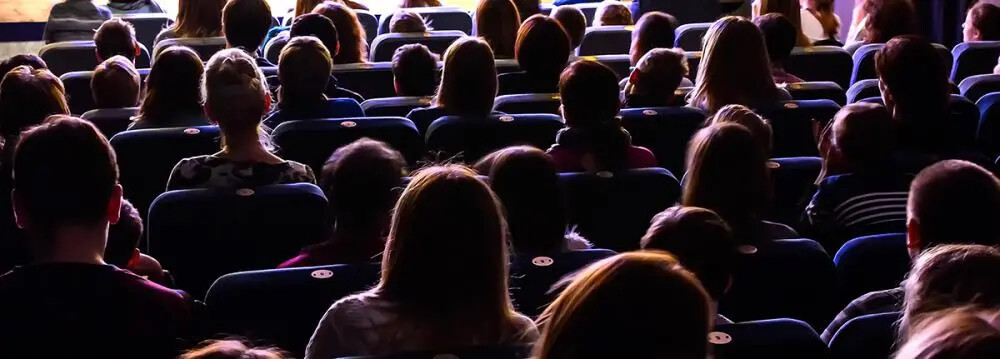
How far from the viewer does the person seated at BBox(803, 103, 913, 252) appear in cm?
307

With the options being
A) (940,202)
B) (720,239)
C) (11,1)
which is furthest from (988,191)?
(11,1)

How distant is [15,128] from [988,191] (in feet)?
8.30

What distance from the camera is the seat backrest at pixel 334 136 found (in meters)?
3.62

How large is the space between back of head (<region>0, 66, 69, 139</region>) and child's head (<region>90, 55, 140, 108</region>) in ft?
1.68

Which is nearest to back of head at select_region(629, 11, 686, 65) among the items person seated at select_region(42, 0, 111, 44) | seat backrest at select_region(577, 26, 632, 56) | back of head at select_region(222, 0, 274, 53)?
seat backrest at select_region(577, 26, 632, 56)

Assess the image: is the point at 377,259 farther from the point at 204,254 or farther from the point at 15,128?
the point at 15,128

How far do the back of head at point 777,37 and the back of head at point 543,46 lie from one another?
82 cm

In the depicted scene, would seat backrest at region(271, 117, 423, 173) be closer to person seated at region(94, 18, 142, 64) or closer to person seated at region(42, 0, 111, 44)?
person seated at region(94, 18, 142, 64)

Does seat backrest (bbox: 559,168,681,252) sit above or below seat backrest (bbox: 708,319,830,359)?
below

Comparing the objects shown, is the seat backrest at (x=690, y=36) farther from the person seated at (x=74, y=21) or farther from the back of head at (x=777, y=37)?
the person seated at (x=74, y=21)

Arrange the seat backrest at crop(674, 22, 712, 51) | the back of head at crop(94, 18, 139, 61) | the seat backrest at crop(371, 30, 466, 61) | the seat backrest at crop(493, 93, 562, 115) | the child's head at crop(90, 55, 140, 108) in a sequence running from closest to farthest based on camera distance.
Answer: the child's head at crop(90, 55, 140, 108), the seat backrest at crop(493, 93, 562, 115), the back of head at crop(94, 18, 139, 61), the seat backrest at crop(371, 30, 466, 61), the seat backrest at crop(674, 22, 712, 51)

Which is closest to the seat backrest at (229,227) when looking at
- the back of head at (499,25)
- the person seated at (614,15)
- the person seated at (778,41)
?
the person seated at (778,41)

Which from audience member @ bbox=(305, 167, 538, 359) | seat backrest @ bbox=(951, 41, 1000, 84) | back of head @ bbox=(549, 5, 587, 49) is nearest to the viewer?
audience member @ bbox=(305, 167, 538, 359)

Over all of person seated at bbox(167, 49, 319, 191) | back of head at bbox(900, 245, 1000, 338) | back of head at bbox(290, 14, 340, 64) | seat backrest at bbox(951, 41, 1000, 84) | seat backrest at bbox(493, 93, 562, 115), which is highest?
back of head at bbox(900, 245, 1000, 338)
